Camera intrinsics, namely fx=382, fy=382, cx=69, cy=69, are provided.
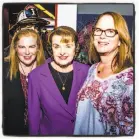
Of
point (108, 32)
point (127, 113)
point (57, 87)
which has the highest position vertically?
point (108, 32)

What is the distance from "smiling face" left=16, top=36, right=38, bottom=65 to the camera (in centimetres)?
209

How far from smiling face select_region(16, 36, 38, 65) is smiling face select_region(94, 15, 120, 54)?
1.11ft

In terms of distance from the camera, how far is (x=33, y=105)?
210cm

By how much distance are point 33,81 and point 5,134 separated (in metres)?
0.33

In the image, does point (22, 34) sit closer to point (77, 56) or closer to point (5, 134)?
point (77, 56)

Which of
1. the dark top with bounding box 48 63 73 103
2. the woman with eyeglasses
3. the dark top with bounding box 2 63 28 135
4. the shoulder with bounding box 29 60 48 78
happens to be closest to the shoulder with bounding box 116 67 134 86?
the woman with eyeglasses

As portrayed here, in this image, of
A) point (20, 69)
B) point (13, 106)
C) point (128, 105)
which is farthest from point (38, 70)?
point (128, 105)

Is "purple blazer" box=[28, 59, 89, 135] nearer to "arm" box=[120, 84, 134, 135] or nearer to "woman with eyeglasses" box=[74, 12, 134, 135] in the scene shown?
"woman with eyeglasses" box=[74, 12, 134, 135]

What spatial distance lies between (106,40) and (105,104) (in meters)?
0.35

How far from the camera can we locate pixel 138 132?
2.11 metres

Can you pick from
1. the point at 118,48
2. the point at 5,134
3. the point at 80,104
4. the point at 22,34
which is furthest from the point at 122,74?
the point at 5,134

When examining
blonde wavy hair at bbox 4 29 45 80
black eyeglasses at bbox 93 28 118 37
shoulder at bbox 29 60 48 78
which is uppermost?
black eyeglasses at bbox 93 28 118 37

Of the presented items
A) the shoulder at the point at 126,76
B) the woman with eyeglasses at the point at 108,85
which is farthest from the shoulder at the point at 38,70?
the shoulder at the point at 126,76

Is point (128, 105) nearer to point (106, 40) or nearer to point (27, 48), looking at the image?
point (106, 40)
